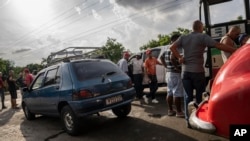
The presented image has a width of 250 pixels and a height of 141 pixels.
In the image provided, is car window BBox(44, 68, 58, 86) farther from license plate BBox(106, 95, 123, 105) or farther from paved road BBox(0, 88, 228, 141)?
license plate BBox(106, 95, 123, 105)

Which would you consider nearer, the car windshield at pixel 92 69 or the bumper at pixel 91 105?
the bumper at pixel 91 105

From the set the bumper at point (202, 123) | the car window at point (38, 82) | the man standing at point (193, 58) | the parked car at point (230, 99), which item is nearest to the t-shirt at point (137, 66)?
the car window at point (38, 82)

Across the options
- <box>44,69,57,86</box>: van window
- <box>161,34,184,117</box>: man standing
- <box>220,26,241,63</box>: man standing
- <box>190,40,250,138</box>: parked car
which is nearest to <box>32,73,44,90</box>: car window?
<box>44,69,57,86</box>: van window

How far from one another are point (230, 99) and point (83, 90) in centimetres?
390

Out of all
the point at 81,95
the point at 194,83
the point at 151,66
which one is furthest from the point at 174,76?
the point at 151,66

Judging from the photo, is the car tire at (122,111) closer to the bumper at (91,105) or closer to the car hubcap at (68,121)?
the bumper at (91,105)

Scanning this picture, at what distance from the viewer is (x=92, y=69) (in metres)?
6.59

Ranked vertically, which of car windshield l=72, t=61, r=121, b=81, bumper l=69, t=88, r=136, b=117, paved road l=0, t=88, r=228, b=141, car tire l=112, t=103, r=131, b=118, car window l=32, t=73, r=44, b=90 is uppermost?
car windshield l=72, t=61, r=121, b=81

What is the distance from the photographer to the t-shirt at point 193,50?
497 centimetres

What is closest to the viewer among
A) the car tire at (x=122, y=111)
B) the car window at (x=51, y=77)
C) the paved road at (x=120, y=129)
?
the paved road at (x=120, y=129)

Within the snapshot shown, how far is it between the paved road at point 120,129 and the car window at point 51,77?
118 cm

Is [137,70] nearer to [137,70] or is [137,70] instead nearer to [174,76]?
[137,70]

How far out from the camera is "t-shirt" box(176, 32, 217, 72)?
4967mm

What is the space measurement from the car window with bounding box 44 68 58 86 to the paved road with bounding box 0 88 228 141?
1.18 meters
